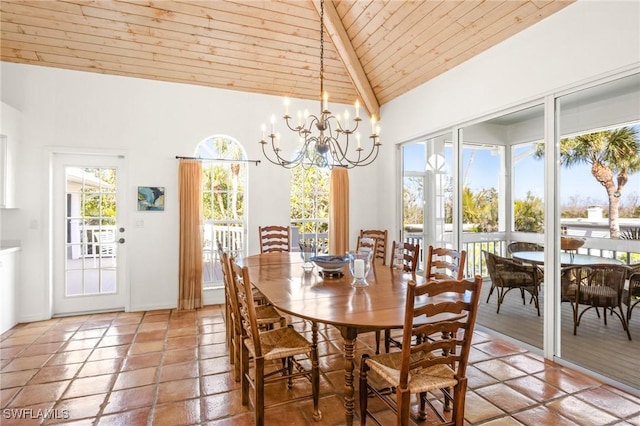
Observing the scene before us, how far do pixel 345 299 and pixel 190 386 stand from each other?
1.44 meters

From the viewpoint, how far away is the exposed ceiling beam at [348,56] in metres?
4.02

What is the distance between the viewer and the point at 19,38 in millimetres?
3768

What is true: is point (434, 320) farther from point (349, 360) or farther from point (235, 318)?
point (235, 318)

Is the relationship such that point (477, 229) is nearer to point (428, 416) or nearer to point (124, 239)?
point (428, 416)

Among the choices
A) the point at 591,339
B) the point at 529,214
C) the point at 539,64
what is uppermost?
the point at 539,64

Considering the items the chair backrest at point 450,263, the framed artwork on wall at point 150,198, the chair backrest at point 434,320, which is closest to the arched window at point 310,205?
the framed artwork on wall at point 150,198

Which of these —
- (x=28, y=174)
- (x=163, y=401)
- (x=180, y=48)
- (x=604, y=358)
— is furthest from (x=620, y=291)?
(x=28, y=174)

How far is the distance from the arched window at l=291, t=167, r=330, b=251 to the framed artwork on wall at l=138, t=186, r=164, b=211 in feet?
6.09

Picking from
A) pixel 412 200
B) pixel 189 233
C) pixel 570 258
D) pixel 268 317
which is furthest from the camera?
pixel 412 200

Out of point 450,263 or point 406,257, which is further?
point 406,257

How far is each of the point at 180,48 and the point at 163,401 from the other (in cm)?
380

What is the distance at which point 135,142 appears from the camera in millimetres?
4453

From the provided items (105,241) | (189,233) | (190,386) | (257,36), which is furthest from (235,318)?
(257,36)

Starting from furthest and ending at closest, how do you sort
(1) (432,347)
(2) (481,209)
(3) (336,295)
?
(2) (481,209), (3) (336,295), (1) (432,347)
